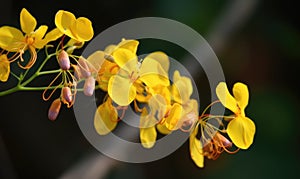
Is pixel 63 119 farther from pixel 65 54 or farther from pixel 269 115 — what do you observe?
pixel 65 54

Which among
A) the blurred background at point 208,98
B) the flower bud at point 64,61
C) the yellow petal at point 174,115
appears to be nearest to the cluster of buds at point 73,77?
the flower bud at point 64,61

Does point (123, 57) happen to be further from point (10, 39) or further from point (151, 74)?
point (10, 39)

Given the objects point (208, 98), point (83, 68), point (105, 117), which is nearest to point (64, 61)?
point (83, 68)

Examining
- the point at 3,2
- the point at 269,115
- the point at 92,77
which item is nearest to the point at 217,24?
the point at 269,115

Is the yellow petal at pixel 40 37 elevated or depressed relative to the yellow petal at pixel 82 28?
depressed

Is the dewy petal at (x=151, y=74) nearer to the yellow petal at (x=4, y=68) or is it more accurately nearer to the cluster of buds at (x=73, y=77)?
the cluster of buds at (x=73, y=77)
